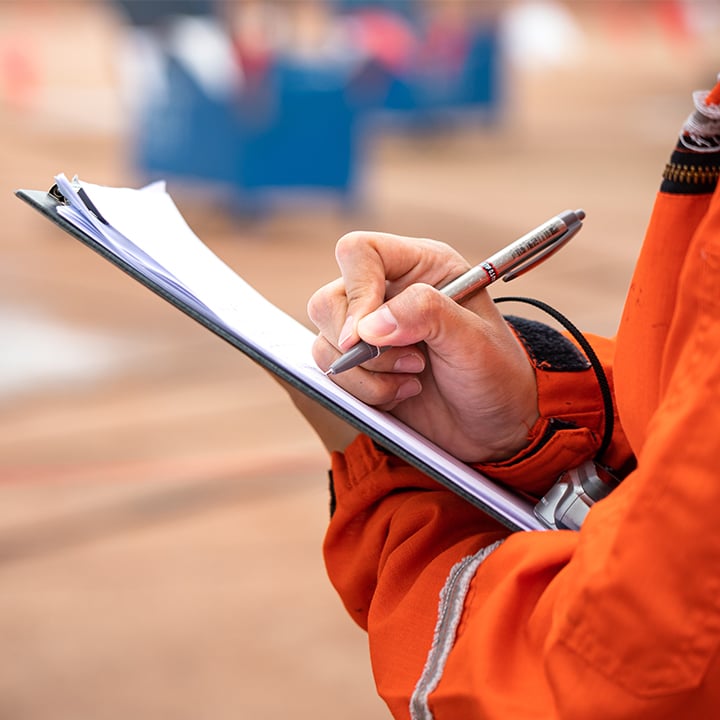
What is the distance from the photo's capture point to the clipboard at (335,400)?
25.4 inches

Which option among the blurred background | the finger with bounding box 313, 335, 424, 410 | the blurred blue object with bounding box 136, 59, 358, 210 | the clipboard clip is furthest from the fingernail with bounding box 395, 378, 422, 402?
the blurred blue object with bounding box 136, 59, 358, 210

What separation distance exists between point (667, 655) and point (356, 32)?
6.47m

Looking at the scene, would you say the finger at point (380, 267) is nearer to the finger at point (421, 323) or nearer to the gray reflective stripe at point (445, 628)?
the finger at point (421, 323)

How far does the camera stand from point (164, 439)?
2398 mm

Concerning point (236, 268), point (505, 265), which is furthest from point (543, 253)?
point (236, 268)

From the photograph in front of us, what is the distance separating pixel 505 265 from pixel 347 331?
121 millimetres

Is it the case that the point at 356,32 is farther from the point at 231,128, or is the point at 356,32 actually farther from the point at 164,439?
the point at 164,439

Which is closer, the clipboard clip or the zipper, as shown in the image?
the zipper

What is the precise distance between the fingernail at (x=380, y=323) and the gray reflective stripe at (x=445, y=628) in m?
0.14

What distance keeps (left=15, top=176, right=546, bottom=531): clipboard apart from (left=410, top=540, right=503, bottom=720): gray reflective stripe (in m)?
0.03

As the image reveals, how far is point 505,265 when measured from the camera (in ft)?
2.48

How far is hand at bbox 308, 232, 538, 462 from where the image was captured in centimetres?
69

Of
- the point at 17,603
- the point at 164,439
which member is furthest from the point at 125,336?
the point at 17,603

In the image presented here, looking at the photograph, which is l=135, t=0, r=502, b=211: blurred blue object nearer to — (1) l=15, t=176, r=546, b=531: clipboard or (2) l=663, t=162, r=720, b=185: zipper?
(1) l=15, t=176, r=546, b=531: clipboard
